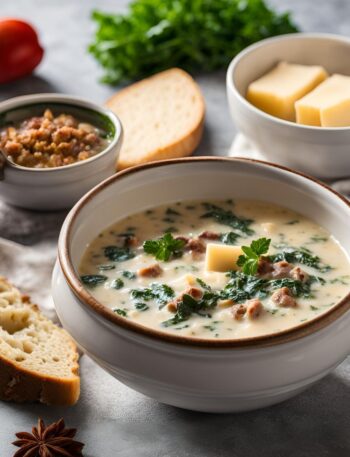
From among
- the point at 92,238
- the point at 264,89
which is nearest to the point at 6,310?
the point at 92,238

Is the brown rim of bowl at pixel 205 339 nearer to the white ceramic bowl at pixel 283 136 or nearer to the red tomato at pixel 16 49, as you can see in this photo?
the white ceramic bowl at pixel 283 136

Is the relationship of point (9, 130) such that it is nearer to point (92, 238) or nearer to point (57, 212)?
point (57, 212)

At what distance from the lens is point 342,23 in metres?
5.13

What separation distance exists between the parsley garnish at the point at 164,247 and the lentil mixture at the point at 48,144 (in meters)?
0.88

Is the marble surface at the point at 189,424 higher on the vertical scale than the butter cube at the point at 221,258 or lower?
lower

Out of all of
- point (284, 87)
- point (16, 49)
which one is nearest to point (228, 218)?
point (284, 87)

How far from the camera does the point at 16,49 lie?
4.46 meters

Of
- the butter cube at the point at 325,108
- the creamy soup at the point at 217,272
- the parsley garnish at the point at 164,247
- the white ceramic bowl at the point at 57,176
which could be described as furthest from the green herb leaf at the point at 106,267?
the butter cube at the point at 325,108

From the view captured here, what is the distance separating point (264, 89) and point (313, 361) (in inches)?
72.5

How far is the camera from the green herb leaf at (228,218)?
2.86 m

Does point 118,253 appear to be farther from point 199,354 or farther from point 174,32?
point 174,32

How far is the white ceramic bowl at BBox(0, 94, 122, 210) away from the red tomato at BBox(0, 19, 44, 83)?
843mm

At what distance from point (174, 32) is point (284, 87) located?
3.29ft

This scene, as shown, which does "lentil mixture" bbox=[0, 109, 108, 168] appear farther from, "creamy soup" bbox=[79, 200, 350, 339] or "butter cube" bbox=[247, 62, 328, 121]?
"butter cube" bbox=[247, 62, 328, 121]
